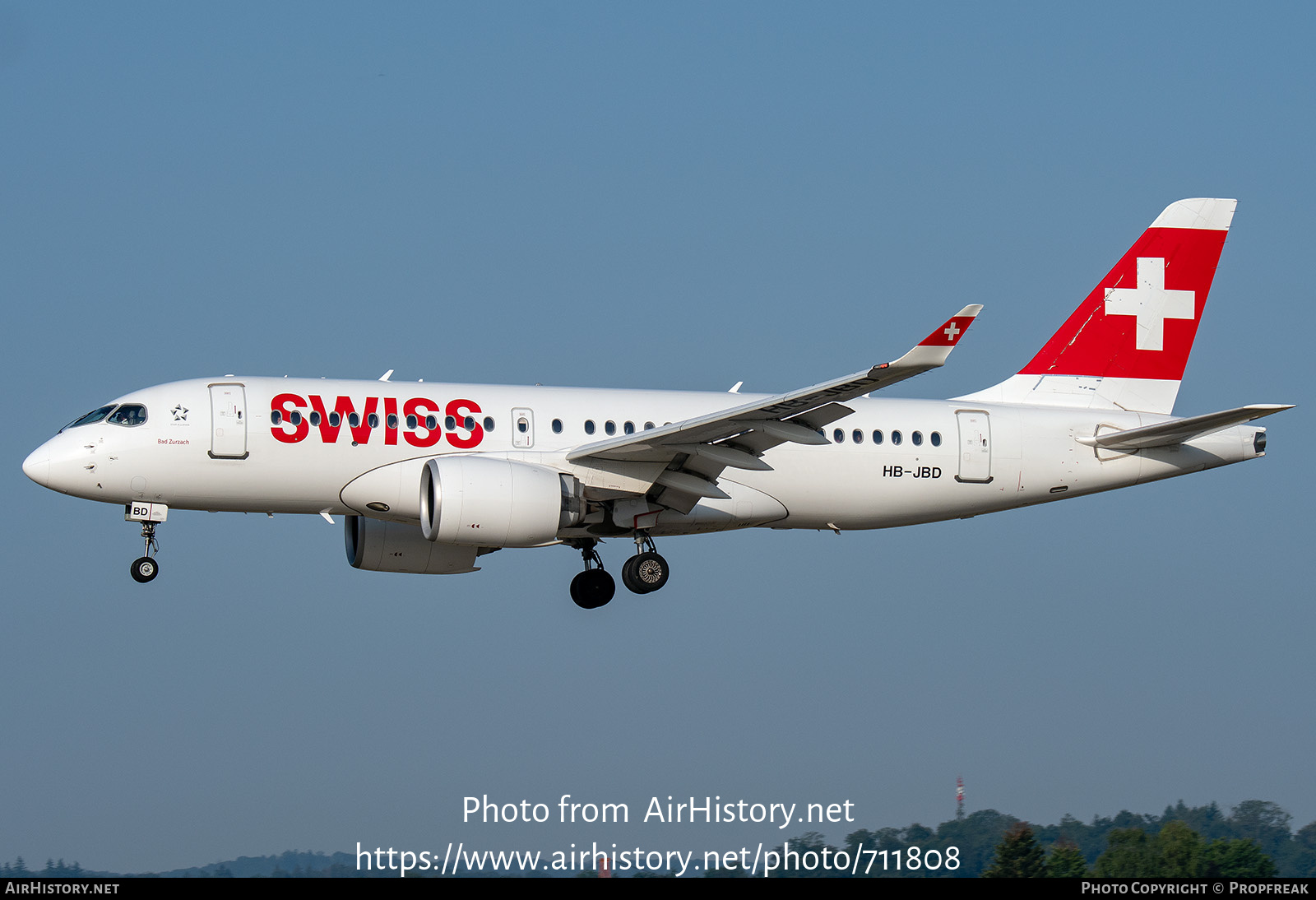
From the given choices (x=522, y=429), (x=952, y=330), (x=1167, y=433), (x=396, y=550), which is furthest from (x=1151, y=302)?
(x=396, y=550)

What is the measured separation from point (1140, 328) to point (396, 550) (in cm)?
1725

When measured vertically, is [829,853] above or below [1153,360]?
below

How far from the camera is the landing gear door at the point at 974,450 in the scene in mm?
33406

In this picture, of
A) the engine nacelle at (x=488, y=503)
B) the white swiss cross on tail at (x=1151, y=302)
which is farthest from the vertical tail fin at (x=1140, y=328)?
the engine nacelle at (x=488, y=503)

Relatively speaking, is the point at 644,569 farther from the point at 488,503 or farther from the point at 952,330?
the point at 952,330

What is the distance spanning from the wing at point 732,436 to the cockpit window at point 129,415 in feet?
25.9

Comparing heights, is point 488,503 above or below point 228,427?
below

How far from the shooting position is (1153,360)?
36.4 metres

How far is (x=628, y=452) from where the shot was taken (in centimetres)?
2989

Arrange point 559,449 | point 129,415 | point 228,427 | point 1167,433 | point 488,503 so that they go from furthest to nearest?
1. point 1167,433
2. point 559,449
3. point 129,415
4. point 228,427
5. point 488,503

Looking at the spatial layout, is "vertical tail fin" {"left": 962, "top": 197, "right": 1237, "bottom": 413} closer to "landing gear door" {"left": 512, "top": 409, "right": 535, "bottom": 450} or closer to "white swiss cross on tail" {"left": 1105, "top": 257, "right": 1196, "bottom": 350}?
"white swiss cross on tail" {"left": 1105, "top": 257, "right": 1196, "bottom": 350}
